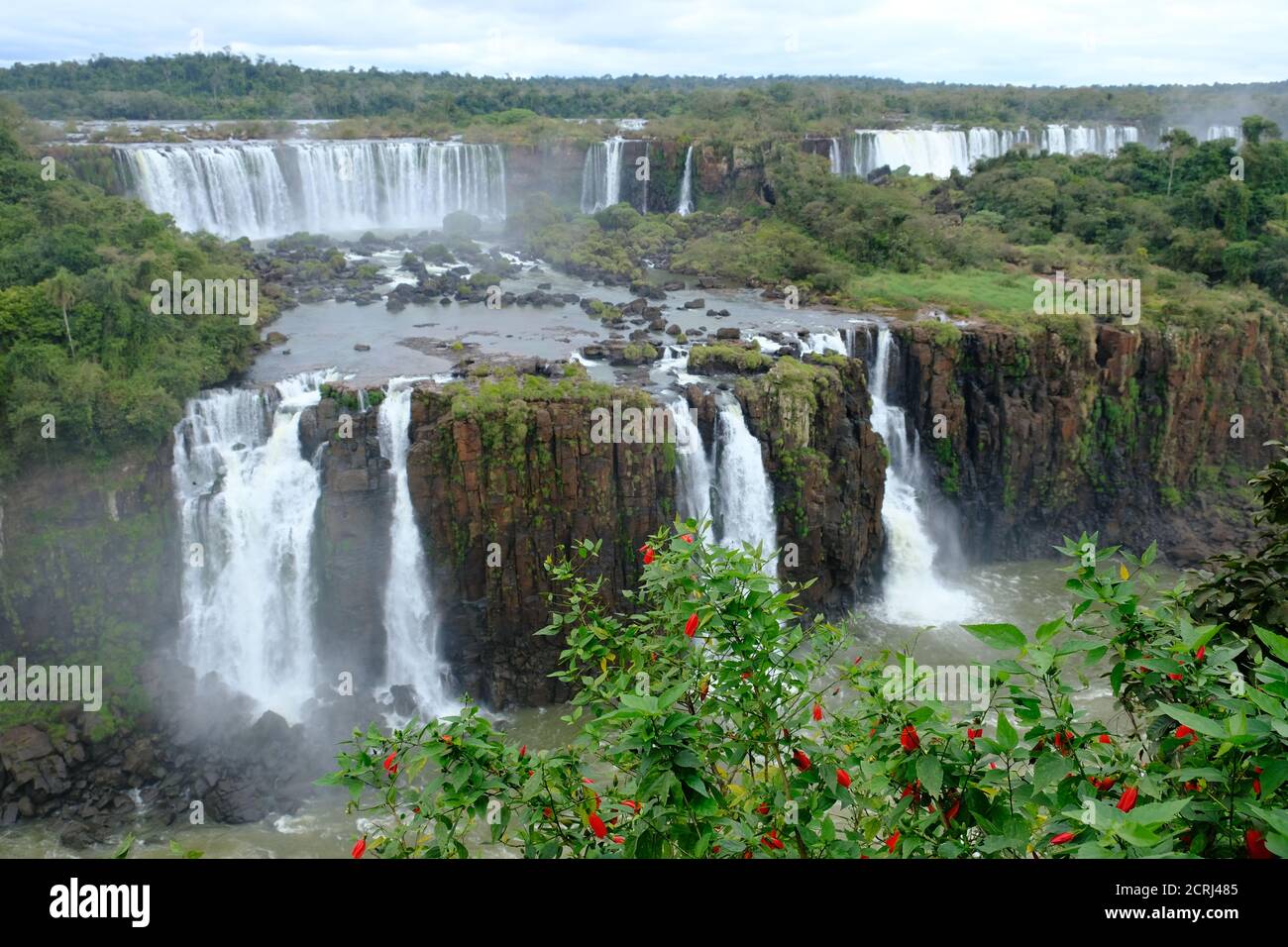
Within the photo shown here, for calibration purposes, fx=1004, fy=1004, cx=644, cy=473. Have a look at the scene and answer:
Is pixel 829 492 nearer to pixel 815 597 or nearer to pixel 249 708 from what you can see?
pixel 815 597

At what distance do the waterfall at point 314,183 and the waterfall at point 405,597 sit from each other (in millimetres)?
21336

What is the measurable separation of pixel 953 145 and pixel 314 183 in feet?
106

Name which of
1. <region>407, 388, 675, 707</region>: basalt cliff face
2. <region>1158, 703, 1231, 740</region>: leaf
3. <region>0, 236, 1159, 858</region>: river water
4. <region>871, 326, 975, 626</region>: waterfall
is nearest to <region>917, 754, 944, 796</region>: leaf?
<region>1158, 703, 1231, 740</region>: leaf

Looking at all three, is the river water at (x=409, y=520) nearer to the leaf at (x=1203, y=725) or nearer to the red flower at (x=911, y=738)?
the red flower at (x=911, y=738)

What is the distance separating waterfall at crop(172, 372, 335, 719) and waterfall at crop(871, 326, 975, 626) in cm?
1261

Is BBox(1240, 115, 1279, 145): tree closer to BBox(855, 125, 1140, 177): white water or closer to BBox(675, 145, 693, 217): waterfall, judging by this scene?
BBox(855, 125, 1140, 177): white water

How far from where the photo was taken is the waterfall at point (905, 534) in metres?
23.2

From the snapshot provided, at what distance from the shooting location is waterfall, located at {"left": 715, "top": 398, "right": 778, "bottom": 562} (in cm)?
2162

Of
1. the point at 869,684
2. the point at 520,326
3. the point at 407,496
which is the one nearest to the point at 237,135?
the point at 520,326

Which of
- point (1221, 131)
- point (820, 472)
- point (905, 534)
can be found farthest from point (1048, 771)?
point (1221, 131)

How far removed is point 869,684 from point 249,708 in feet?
56.5

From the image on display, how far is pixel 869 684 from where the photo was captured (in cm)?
397

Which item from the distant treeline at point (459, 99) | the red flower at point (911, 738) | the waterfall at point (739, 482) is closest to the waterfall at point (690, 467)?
the waterfall at point (739, 482)
